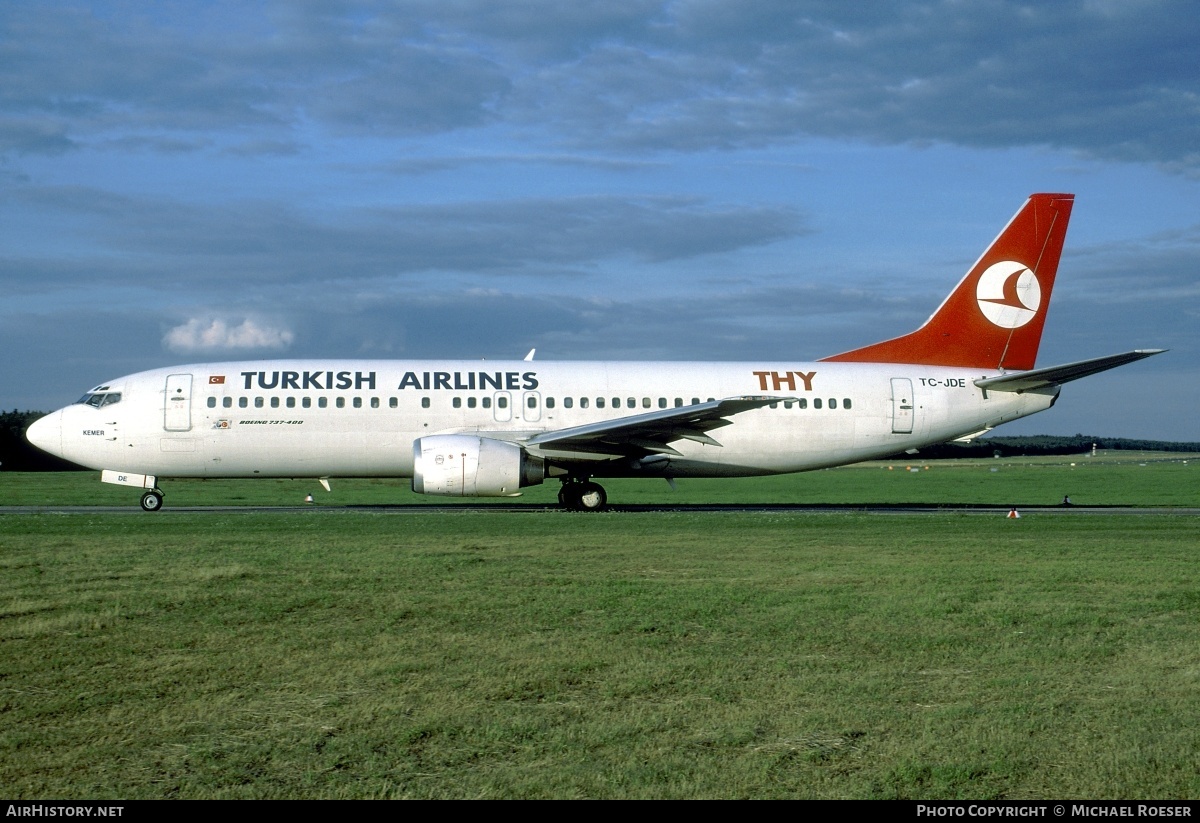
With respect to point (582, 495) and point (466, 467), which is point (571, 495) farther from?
point (466, 467)

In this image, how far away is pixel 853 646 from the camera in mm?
8055

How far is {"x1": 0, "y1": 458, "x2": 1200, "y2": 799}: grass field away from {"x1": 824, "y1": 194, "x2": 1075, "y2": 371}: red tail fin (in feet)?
49.5

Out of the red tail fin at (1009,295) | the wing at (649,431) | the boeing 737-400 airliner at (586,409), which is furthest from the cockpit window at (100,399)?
the red tail fin at (1009,295)

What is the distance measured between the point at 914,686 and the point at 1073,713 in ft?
3.18

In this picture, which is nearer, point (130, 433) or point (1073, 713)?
point (1073, 713)

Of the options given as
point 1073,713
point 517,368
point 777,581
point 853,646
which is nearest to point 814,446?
point 517,368

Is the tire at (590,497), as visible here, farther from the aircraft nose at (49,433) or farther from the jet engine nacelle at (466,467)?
the aircraft nose at (49,433)

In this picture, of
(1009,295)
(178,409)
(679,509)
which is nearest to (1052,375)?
(1009,295)

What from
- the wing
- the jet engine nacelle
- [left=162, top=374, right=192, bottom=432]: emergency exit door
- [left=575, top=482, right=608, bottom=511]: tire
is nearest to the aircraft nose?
[left=162, top=374, right=192, bottom=432]: emergency exit door

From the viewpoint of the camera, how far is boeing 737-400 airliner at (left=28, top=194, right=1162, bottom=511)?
Result: 967 inches

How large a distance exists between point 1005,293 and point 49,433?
23614mm
